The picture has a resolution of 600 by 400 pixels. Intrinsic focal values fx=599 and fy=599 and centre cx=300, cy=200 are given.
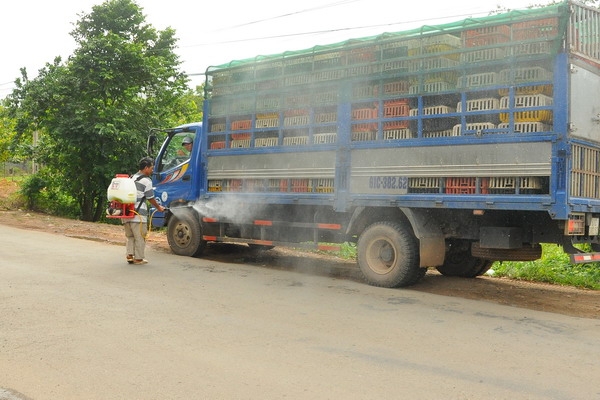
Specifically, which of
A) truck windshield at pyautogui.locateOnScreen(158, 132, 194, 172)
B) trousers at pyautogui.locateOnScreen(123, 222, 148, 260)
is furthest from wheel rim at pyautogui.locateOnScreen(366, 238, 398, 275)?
truck windshield at pyautogui.locateOnScreen(158, 132, 194, 172)

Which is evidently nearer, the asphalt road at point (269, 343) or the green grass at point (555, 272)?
the asphalt road at point (269, 343)

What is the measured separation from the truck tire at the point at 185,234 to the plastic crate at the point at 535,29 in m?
6.22

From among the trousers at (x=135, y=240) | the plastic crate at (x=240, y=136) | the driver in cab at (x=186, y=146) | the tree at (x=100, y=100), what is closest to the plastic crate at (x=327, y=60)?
the plastic crate at (x=240, y=136)

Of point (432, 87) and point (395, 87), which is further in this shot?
point (395, 87)

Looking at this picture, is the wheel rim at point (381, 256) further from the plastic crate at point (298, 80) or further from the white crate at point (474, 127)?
the plastic crate at point (298, 80)

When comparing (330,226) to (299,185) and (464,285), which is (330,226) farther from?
(464,285)

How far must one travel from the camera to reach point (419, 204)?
786 cm

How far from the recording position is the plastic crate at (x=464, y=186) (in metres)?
7.32

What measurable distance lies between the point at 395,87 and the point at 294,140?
1.91m

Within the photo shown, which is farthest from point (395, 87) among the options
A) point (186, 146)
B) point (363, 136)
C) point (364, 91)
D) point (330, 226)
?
point (186, 146)

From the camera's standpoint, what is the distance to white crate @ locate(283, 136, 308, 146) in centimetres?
922

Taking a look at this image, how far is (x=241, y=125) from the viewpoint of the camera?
1016 cm

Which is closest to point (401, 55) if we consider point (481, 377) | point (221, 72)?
point (221, 72)

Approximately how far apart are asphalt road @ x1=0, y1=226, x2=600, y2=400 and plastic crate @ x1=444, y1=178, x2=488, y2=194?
1378 mm
